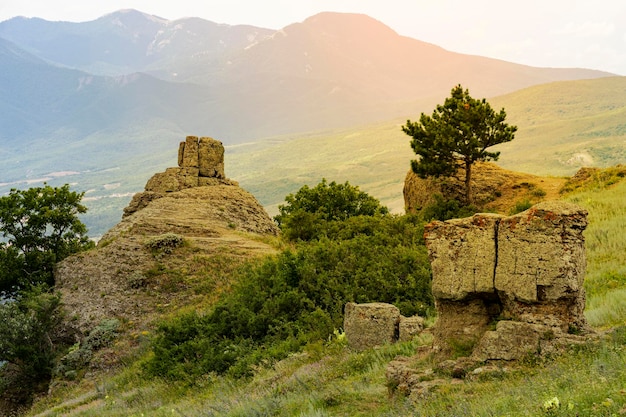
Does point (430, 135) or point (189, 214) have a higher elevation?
point (430, 135)

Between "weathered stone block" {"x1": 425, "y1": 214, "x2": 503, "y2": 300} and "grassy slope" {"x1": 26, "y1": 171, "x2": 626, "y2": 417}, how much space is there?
126 centimetres

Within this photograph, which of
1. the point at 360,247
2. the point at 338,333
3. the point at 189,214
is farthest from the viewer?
the point at 189,214

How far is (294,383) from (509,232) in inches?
189

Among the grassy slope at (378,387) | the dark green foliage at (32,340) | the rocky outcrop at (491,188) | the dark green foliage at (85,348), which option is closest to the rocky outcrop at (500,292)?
the grassy slope at (378,387)

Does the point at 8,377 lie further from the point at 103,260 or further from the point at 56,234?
the point at 56,234

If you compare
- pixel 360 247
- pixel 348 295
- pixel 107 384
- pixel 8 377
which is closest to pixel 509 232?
pixel 348 295

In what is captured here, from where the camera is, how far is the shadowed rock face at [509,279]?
7.90 meters

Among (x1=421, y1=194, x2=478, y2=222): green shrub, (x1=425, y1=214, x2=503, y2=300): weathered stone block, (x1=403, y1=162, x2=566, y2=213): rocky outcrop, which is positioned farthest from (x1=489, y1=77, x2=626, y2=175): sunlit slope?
(x1=425, y1=214, x2=503, y2=300): weathered stone block

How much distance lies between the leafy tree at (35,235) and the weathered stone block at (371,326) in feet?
79.4

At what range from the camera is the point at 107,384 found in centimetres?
1817

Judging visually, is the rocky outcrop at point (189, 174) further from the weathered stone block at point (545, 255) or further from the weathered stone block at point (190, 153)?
the weathered stone block at point (545, 255)

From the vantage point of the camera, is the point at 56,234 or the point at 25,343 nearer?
the point at 25,343

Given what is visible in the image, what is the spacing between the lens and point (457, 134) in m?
31.9

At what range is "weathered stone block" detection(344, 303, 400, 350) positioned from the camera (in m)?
11.8
